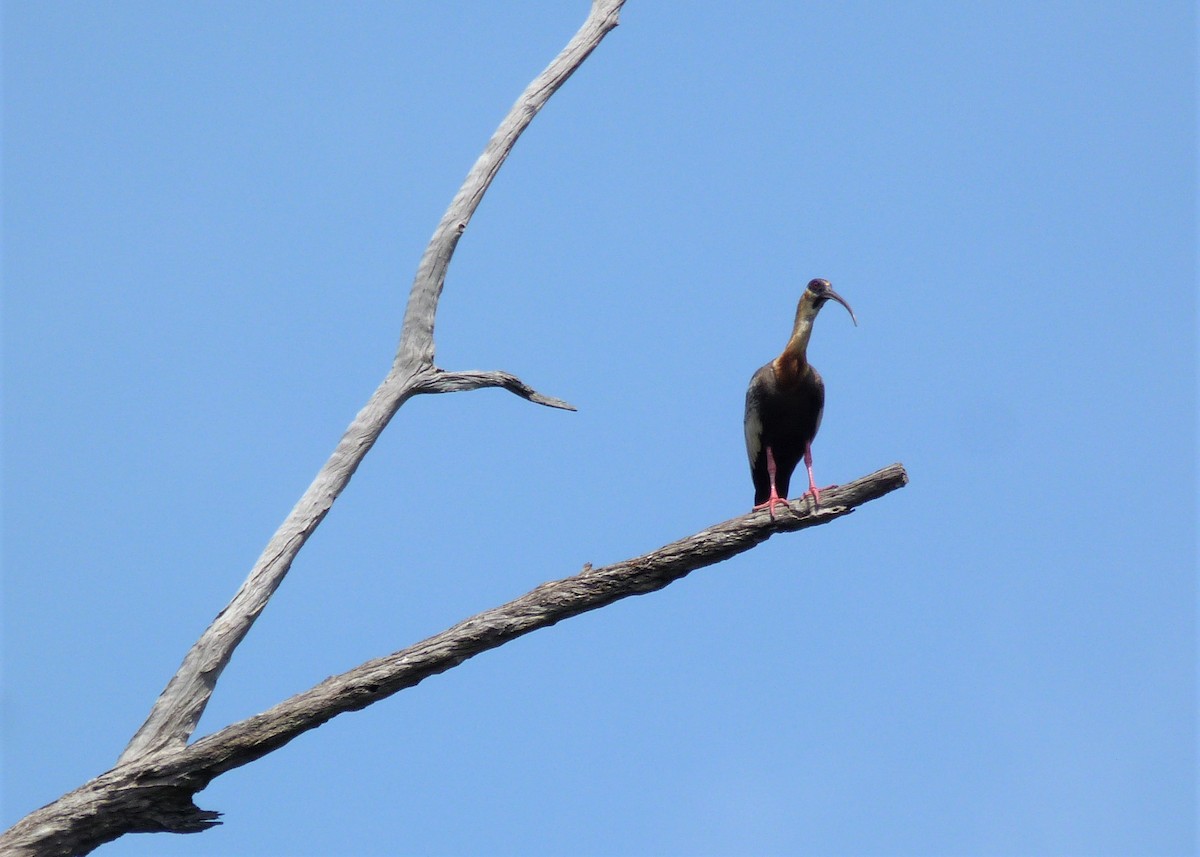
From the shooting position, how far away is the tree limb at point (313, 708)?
19.5 ft

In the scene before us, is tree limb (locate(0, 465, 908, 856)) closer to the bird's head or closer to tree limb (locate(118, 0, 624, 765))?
tree limb (locate(118, 0, 624, 765))

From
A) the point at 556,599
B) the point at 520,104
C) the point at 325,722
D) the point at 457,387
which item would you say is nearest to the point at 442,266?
the point at 457,387

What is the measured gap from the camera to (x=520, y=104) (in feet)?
25.5

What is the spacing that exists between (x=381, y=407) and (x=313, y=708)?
→ 1.73m

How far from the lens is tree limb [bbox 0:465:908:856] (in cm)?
594

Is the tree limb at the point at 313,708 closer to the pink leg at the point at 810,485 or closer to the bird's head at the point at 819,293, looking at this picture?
the pink leg at the point at 810,485

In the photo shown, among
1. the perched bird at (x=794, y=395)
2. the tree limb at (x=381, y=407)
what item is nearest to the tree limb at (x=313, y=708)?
the tree limb at (x=381, y=407)

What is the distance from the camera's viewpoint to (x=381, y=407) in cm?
708

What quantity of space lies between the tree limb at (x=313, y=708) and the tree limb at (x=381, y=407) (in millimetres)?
248

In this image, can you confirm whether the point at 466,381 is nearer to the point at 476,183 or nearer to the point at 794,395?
the point at 476,183

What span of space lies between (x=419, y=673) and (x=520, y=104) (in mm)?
3464

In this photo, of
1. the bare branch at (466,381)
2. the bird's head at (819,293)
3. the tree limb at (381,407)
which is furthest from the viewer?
the bird's head at (819,293)

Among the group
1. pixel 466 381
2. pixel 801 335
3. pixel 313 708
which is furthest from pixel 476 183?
pixel 313 708

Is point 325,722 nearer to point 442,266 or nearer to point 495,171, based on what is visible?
point 442,266
